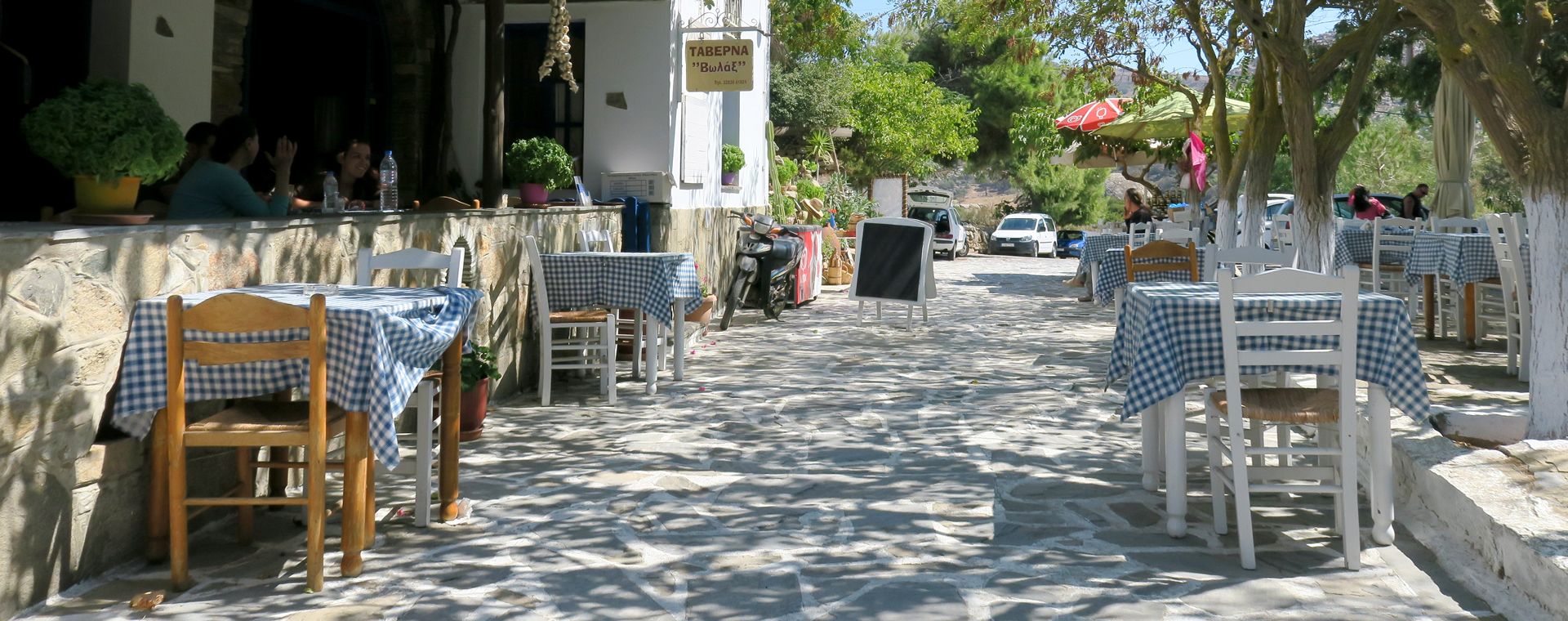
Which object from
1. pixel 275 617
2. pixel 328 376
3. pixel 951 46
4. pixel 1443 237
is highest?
pixel 951 46

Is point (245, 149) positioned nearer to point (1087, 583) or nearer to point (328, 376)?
point (328, 376)

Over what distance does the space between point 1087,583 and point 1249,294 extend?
50.0 inches

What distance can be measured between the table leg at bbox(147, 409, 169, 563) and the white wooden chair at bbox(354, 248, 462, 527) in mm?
904

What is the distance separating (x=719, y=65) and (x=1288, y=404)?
7.69m

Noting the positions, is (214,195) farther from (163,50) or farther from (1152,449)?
(1152,449)

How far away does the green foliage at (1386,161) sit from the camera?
188 feet

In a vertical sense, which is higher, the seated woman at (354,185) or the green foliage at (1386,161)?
the green foliage at (1386,161)

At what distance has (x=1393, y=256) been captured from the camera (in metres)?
12.4

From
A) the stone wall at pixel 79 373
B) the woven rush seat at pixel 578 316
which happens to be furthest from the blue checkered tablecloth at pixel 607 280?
the stone wall at pixel 79 373

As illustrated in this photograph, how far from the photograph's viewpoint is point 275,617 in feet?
12.9

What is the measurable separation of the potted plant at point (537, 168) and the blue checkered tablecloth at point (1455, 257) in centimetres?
678

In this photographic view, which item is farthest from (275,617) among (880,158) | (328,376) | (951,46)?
(951,46)

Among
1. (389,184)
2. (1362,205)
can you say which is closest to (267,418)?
(389,184)

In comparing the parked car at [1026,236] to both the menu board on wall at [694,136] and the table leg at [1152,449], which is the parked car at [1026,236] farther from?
the table leg at [1152,449]
